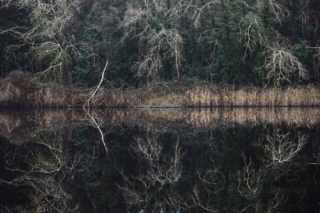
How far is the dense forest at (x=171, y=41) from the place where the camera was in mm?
19938

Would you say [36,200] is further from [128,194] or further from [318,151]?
[318,151]

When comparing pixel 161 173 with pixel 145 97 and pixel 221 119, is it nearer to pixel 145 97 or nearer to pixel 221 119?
pixel 221 119

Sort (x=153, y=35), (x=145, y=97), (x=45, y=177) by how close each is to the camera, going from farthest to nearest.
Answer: (x=153, y=35), (x=145, y=97), (x=45, y=177)

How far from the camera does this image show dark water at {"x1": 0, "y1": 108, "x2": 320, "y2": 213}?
11.5 feet

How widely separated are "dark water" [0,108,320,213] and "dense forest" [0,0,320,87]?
41.1ft

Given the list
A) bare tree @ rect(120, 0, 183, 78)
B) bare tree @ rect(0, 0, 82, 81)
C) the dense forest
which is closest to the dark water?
bare tree @ rect(0, 0, 82, 81)

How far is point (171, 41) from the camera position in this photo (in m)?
18.9

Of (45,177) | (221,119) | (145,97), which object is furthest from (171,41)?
(45,177)

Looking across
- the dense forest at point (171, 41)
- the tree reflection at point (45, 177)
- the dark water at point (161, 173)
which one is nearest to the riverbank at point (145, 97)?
the dense forest at point (171, 41)

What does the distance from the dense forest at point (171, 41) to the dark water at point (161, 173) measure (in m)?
12.5

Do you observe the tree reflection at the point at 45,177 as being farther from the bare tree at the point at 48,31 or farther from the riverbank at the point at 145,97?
the bare tree at the point at 48,31

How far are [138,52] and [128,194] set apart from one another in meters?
19.8

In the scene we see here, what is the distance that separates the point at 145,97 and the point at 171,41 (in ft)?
11.7

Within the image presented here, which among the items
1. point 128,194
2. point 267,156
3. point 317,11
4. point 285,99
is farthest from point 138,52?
point 128,194
